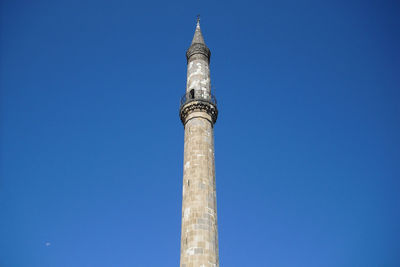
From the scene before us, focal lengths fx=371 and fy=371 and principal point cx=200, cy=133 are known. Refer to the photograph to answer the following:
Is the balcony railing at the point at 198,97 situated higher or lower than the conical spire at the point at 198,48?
lower

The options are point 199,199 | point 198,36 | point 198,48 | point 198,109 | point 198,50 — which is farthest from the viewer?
point 198,36

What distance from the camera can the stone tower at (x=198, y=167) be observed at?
16859 mm

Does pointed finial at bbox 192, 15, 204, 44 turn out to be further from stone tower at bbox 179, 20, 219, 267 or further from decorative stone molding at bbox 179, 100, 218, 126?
decorative stone molding at bbox 179, 100, 218, 126

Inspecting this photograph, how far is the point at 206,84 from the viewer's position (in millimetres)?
23516

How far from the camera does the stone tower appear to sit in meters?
16.9

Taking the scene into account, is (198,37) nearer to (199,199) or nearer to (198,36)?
(198,36)

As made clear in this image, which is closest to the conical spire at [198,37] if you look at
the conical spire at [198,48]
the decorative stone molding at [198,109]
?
the conical spire at [198,48]

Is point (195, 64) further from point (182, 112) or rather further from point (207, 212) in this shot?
point (207, 212)

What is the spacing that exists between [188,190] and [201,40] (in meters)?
12.3

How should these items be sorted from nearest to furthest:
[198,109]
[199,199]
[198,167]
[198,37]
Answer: [199,199], [198,167], [198,109], [198,37]

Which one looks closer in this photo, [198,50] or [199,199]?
[199,199]

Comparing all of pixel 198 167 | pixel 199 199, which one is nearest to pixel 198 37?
pixel 198 167

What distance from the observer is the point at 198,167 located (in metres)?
19.4

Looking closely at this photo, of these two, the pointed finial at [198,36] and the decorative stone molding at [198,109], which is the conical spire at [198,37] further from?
the decorative stone molding at [198,109]
